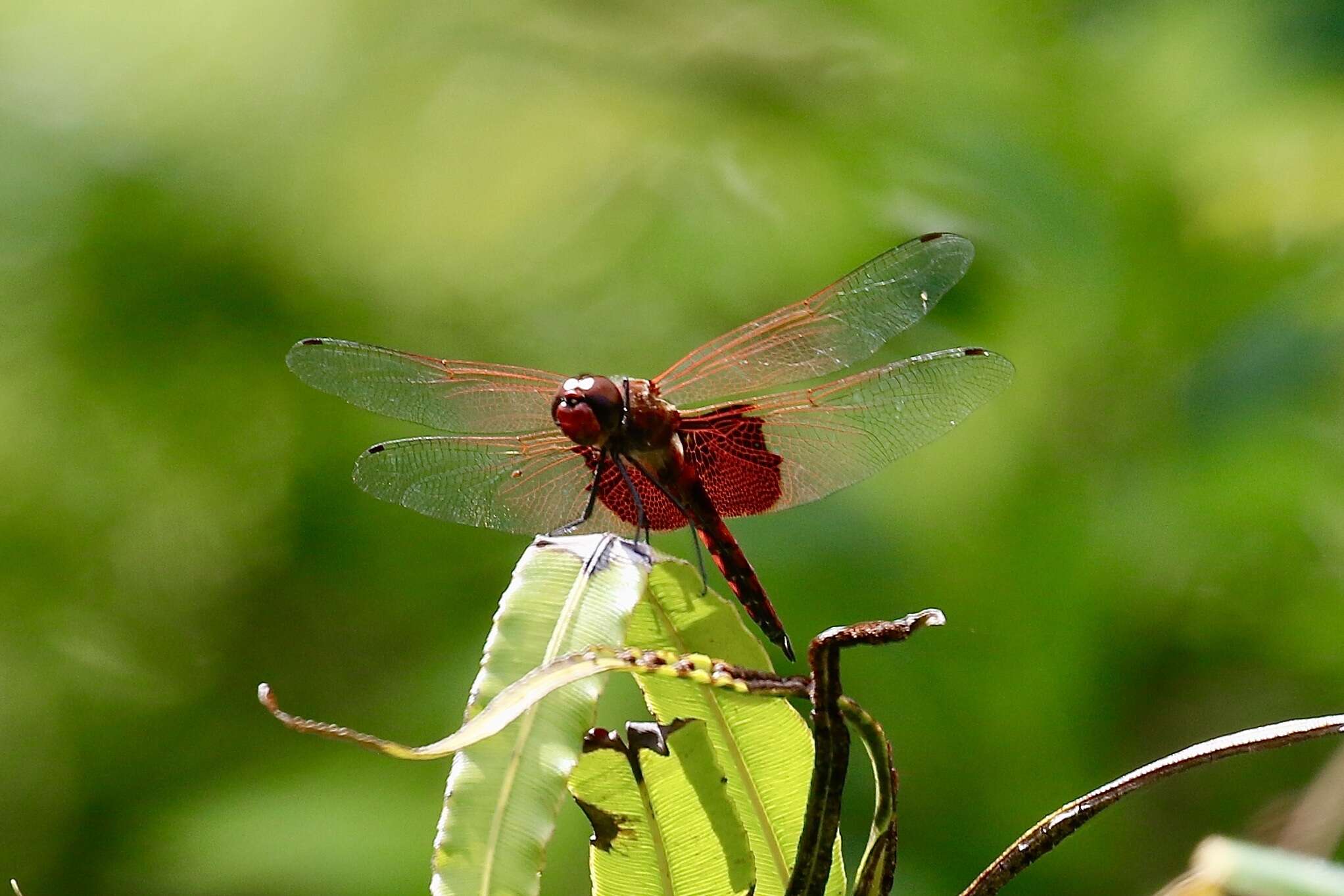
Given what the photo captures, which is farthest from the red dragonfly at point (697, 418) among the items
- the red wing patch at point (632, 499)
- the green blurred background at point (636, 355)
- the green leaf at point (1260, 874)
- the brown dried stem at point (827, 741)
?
the green leaf at point (1260, 874)

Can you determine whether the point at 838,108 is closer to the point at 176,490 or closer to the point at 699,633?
the point at 176,490

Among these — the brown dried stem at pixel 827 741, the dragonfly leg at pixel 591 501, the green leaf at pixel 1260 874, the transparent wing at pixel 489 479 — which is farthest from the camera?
the transparent wing at pixel 489 479

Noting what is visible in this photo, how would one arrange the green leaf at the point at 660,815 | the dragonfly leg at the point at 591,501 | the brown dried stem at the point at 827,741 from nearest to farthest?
the brown dried stem at the point at 827,741 < the green leaf at the point at 660,815 < the dragonfly leg at the point at 591,501

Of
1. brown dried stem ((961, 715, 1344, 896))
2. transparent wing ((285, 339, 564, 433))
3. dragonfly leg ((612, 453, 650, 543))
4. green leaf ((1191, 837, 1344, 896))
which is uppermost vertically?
transparent wing ((285, 339, 564, 433))

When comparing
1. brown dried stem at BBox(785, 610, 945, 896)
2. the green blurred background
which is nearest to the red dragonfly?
the green blurred background

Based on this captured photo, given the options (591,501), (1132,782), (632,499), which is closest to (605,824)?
(1132,782)

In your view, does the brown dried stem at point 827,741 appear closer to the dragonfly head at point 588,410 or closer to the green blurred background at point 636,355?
the dragonfly head at point 588,410

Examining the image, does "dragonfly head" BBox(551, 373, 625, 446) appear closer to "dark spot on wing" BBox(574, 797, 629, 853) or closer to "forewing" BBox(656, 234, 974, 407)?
"forewing" BBox(656, 234, 974, 407)
